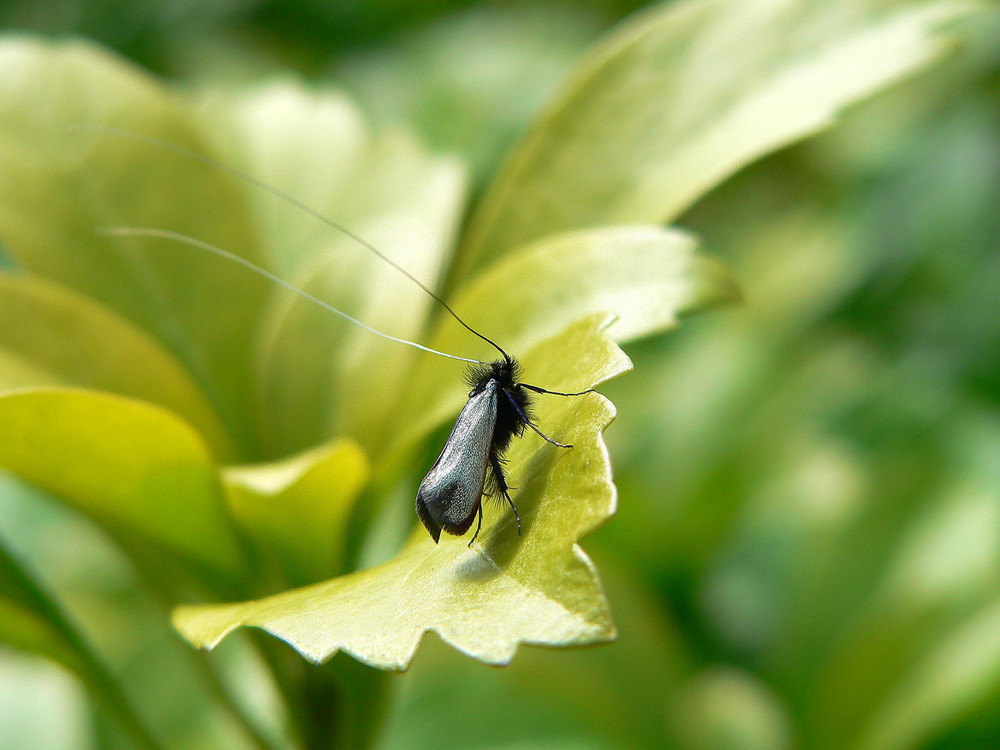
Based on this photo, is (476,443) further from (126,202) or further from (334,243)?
(126,202)

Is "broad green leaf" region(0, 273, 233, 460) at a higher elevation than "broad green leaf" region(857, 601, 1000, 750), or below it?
higher

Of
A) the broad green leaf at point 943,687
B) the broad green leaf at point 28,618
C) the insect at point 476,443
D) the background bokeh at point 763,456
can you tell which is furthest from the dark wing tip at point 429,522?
the broad green leaf at point 943,687

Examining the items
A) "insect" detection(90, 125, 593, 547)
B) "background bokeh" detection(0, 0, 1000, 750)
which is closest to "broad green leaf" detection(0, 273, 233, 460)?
"insect" detection(90, 125, 593, 547)

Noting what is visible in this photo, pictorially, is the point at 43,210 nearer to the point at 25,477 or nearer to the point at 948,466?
the point at 25,477

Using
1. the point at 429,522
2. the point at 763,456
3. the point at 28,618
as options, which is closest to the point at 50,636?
the point at 28,618

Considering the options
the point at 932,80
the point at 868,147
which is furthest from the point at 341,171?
the point at 932,80

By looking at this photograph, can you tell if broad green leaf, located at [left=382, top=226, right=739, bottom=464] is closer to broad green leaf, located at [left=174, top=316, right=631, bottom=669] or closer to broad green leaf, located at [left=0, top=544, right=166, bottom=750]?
broad green leaf, located at [left=174, top=316, right=631, bottom=669]
